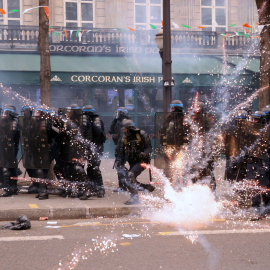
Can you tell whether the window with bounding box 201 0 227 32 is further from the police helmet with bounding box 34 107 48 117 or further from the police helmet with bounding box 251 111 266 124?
the police helmet with bounding box 34 107 48 117

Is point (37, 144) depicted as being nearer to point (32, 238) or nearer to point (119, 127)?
point (119, 127)

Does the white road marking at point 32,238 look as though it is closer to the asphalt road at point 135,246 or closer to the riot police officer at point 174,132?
the asphalt road at point 135,246

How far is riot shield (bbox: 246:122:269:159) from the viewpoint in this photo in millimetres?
7664

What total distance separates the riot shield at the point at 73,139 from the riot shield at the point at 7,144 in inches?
34.2

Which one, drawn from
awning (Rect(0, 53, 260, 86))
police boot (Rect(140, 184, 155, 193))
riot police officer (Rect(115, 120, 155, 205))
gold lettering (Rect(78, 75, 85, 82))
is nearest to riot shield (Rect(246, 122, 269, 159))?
riot police officer (Rect(115, 120, 155, 205))

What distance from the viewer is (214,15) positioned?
18.6 metres

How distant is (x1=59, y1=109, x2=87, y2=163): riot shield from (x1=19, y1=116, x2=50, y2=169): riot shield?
0.31 m

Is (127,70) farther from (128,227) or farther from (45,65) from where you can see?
(128,227)

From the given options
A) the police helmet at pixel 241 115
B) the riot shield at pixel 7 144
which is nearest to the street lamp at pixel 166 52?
the police helmet at pixel 241 115

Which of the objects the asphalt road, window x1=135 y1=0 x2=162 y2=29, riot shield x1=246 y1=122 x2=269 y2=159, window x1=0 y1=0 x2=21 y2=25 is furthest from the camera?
window x1=135 y1=0 x2=162 y2=29

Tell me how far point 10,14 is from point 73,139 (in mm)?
9700

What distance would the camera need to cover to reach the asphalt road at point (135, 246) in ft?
16.4

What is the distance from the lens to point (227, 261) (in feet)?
16.7

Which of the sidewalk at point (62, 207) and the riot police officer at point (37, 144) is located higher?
the riot police officer at point (37, 144)
